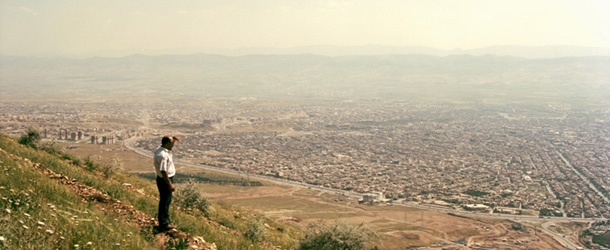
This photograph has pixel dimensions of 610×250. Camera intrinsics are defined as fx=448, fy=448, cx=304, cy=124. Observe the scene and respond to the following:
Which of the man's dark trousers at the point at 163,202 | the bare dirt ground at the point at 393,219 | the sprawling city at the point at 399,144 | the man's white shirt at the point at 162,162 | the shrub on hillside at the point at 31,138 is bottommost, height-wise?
the sprawling city at the point at 399,144

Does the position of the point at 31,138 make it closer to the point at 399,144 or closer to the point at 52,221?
the point at 52,221

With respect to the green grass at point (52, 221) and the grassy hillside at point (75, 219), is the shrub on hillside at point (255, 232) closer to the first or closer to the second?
the grassy hillside at point (75, 219)

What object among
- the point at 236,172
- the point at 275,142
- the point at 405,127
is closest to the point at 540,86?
the point at 405,127

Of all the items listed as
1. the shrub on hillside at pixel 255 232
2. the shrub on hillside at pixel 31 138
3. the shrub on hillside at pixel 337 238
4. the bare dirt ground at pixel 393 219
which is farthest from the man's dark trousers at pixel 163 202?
the bare dirt ground at pixel 393 219

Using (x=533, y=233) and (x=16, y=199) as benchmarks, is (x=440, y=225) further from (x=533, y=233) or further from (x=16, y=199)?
(x=16, y=199)

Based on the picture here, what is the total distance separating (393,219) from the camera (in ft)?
99.7

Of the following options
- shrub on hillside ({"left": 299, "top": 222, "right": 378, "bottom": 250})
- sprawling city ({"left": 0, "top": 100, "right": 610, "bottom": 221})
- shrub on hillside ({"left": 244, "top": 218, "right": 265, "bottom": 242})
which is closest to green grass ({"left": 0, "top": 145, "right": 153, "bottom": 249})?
shrub on hillside ({"left": 244, "top": 218, "right": 265, "bottom": 242})

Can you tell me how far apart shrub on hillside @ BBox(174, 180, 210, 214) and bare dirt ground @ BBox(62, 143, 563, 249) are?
1206cm

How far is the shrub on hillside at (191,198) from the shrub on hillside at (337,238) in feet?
7.99

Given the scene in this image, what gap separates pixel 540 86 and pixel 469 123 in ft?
345

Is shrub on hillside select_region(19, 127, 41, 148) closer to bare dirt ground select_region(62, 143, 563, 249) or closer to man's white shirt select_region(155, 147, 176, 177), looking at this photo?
bare dirt ground select_region(62, 143, 563, 249)

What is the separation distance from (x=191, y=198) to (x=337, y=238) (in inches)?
132

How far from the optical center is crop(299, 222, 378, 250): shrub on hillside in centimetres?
880

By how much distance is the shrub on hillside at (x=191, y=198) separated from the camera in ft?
32.1
